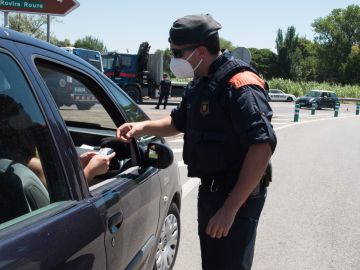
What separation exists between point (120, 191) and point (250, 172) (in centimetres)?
67

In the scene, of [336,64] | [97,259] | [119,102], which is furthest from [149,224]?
[336,64]

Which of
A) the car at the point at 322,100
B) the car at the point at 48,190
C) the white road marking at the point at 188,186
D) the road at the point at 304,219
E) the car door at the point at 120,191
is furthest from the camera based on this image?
the car at the point at 322,100

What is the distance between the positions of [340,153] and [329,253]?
25.3 ft

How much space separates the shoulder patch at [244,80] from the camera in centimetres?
233

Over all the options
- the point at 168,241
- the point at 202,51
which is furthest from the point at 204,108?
the point at 168,241

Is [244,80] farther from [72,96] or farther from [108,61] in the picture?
[108,61]

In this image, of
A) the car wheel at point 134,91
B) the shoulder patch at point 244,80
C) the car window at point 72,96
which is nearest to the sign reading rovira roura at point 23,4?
the car window at point 72,96

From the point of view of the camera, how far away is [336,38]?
93.2 m

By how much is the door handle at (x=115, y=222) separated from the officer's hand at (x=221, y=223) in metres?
0.45

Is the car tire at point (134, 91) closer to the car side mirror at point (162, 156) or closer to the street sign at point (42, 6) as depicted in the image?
the street sign at point (42, 6)

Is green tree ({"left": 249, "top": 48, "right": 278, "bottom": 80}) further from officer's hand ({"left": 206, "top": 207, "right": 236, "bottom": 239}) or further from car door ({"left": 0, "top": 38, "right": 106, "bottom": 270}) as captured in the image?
car door ({"left": 0, "top": 38, "right": 106, "bottom": 270})

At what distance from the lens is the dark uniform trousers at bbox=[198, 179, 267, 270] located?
8.21ft

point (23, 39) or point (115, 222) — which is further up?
point (23, 39)

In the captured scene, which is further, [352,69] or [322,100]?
[352,69]
